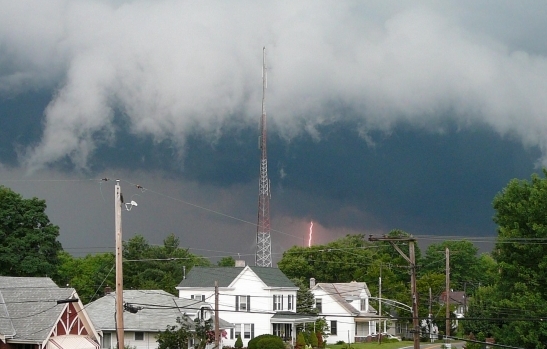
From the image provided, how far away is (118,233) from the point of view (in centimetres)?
3688

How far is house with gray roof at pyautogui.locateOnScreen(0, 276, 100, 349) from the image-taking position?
47094mm

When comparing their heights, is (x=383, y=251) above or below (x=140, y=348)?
above

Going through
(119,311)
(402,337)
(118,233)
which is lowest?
(402,337)

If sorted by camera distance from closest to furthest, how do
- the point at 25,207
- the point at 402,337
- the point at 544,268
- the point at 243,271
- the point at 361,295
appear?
the point at 544,268 → the point at 243,271 → the point at 25,207 → the point at 361,295 → the point at 402,337

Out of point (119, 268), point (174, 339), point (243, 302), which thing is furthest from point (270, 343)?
point (119, 268)

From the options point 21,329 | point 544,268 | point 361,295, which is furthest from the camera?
point 361,295

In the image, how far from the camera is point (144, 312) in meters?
65.4

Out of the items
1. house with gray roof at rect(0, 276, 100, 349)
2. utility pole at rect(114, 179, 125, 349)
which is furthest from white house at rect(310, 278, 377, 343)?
utility pole at rect(114, 179, 125, 349)

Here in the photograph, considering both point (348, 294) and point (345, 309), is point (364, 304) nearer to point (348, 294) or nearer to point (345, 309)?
point (348, 294)

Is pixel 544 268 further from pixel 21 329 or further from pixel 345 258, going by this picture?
pixel 345 258

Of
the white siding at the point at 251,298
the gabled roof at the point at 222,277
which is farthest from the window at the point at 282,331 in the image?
the gabled roof at the point at 222,277

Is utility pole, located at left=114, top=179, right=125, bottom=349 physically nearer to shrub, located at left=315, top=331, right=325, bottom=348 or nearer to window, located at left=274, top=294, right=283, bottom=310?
window, located at left=274, top=294, right=283, bottom=310

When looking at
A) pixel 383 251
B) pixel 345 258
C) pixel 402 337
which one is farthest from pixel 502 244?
pixel 383 251

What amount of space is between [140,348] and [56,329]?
48.3ft
